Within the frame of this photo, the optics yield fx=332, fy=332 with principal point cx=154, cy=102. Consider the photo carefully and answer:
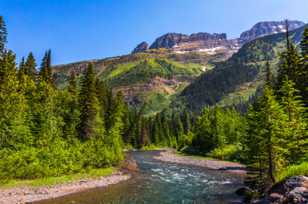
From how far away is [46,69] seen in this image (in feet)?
245

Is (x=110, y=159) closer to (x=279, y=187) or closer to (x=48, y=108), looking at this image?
(x=48, y=108)

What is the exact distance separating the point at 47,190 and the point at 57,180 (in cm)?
507

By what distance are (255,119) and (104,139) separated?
35949 mm

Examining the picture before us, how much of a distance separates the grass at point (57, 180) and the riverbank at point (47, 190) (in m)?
0.75

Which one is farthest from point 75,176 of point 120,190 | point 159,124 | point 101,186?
point 159,124

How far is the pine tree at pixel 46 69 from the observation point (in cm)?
7256

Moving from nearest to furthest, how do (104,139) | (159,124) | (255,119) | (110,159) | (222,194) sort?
(255,119)
(222,194)
(110,159)
(104,139)
(159,124)

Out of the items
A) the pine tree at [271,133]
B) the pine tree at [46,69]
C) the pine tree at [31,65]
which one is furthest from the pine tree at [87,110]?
the pine tree at [271,133]

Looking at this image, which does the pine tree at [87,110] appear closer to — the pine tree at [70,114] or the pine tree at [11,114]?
the pine tree at [70,114]

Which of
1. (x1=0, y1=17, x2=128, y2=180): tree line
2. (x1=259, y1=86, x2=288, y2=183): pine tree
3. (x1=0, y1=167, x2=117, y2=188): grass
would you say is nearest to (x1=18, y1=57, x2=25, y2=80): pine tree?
(x1=0, y1=17, x2=128, y2=180): tree line

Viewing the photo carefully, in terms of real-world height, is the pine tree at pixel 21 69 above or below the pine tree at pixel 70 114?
above

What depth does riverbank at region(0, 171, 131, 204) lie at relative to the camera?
32.4 metres

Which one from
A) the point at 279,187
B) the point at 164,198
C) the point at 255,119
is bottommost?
the point at 164,198

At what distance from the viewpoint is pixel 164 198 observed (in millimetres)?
35281
